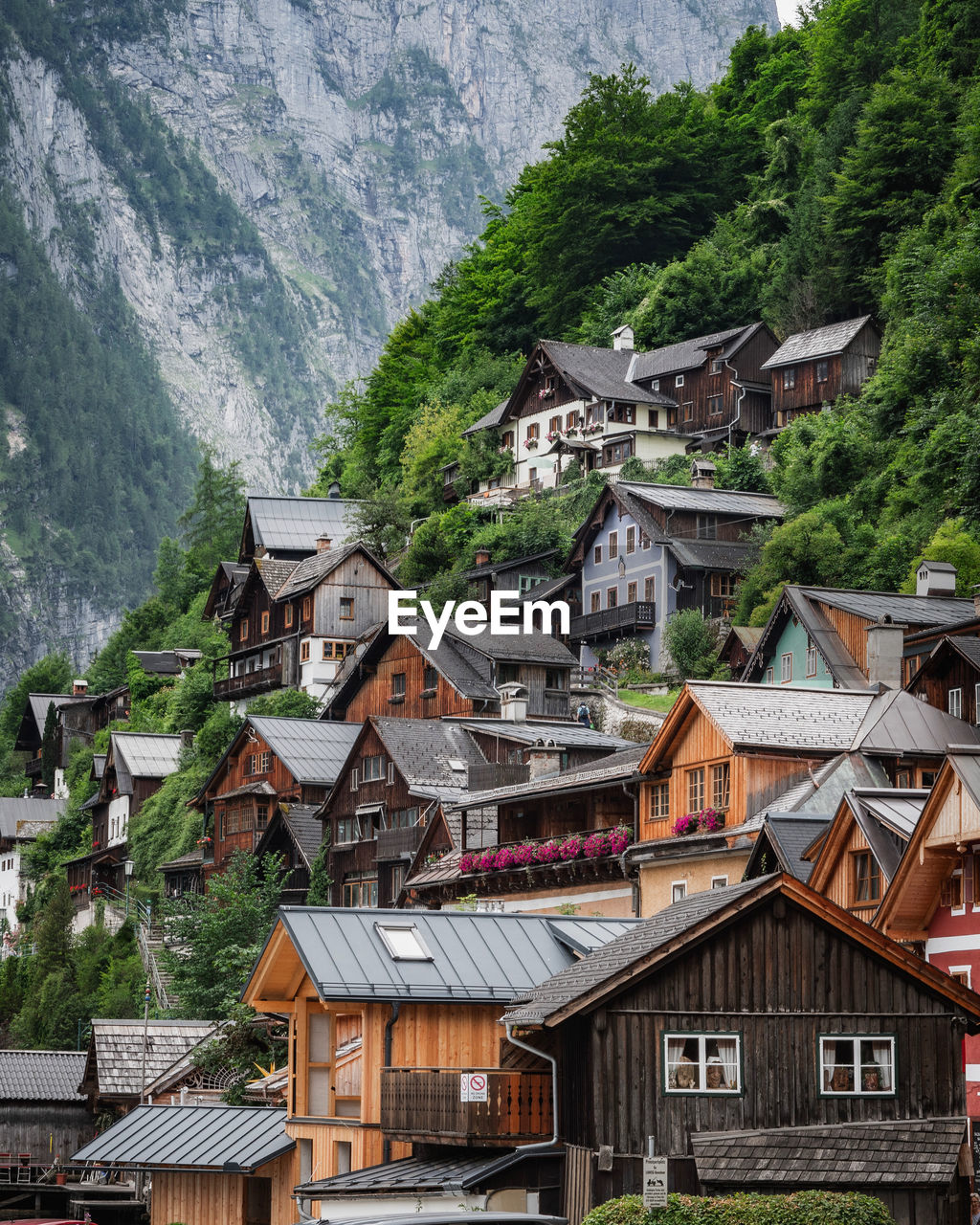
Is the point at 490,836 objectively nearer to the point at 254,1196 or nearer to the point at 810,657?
the point at 810,657

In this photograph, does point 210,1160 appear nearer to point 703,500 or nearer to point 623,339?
point 703,500

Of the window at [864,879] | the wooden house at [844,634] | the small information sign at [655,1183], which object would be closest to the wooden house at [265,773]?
the wooden house at [844,634]

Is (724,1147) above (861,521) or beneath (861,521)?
beneath

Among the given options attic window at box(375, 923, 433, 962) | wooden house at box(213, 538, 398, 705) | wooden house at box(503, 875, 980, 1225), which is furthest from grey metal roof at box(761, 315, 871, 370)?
wooden house at box(503, 875, 980, 1225)

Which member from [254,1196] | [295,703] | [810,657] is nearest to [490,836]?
[810,657]

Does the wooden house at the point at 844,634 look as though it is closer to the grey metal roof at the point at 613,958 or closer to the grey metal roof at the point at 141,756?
the grey metal roof at the point at 613,958
